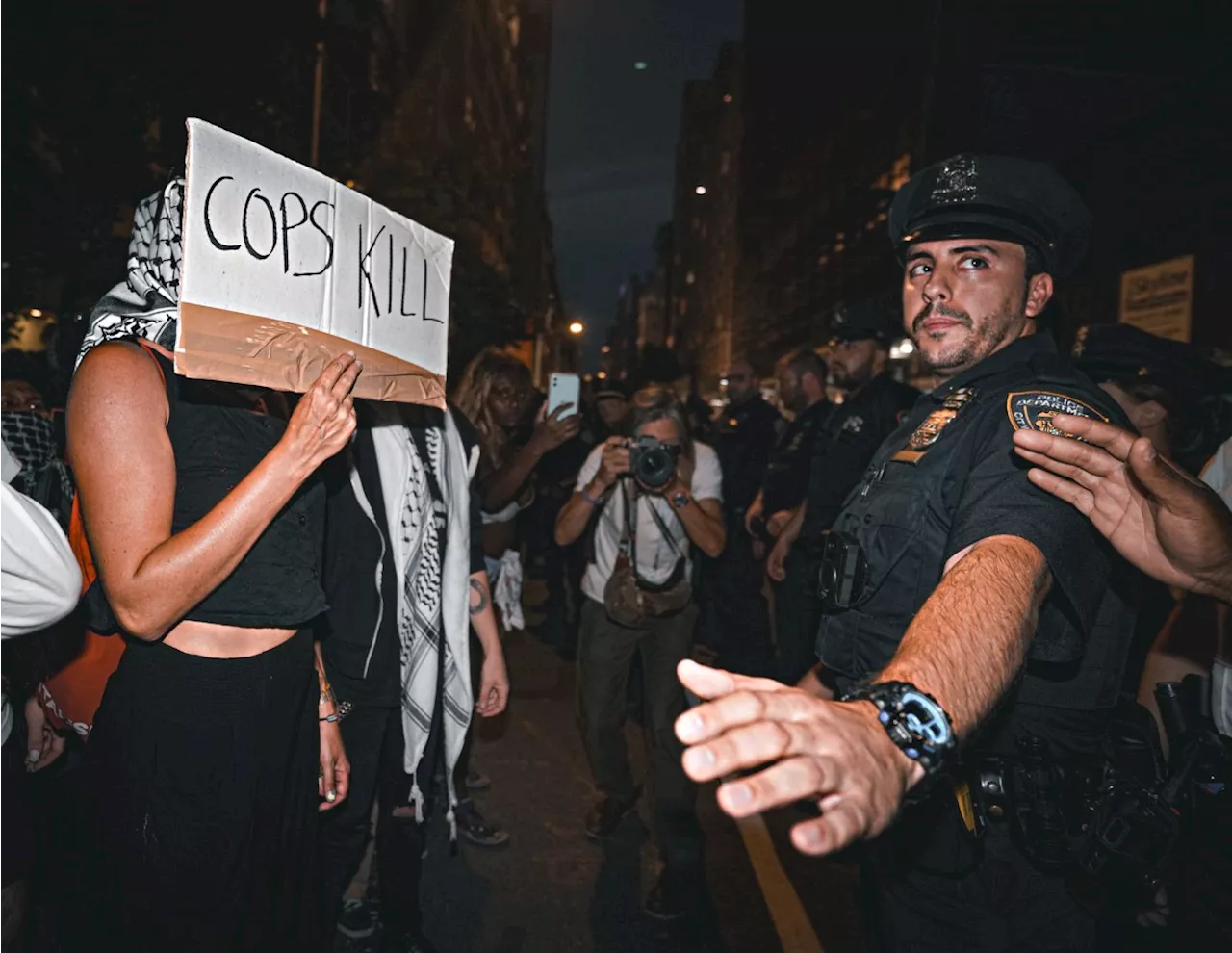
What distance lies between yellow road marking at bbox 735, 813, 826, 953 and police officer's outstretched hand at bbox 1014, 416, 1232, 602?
72.3 inches

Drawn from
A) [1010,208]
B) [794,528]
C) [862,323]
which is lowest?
[794,528]

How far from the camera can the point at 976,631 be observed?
4.62 ft

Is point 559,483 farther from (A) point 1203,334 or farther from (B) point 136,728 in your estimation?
(B) point 136,728

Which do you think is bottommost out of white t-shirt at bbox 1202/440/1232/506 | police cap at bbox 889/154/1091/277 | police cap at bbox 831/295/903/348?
white t-shirt at bbox 1202/440/1232/506

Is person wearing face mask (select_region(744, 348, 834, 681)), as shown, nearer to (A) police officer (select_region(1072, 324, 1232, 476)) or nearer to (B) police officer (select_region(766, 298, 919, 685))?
(B) police officer (select_region(766, 298, 919, 685))

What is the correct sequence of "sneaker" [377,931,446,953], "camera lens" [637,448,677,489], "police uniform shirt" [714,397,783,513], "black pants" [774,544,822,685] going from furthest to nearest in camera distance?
"police uniform shirt" [714,397,783,513], "black pants" [774,544,822,685], "camera lens" [637,448,677,489], "sneaker" [377,931,446,953]

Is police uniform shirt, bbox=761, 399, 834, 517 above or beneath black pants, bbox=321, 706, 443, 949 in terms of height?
above

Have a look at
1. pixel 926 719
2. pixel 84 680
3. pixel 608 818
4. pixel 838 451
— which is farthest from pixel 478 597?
pixel 838 451

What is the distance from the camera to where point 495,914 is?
3.48 metres

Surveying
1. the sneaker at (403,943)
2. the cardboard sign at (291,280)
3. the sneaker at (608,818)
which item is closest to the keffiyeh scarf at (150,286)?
the cardboard sign at (291,280)

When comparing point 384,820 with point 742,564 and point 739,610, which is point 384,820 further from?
point 742,564

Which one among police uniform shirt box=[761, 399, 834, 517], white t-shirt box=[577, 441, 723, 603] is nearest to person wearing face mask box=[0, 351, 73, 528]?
white t-shirt box=[577, 441, 723, 603]

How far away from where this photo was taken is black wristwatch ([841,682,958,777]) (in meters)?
1.15

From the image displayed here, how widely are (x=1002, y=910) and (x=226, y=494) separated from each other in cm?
195
